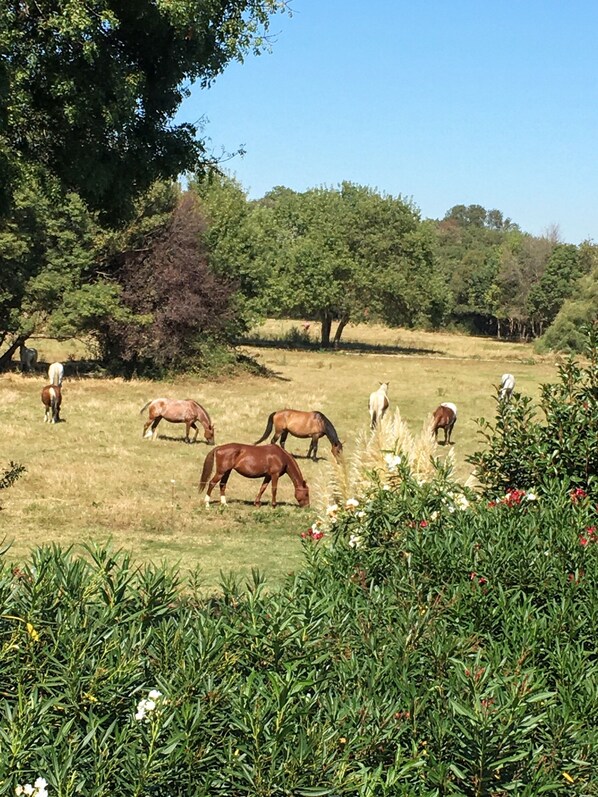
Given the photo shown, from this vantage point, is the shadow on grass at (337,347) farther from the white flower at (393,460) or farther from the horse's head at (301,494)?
the white flower at (393,460)

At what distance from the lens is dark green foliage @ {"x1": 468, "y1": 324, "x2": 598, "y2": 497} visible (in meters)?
7.43

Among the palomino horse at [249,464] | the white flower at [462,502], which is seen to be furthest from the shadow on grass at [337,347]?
the white flower at [462,502]

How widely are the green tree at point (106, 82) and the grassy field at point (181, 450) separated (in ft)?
13.1

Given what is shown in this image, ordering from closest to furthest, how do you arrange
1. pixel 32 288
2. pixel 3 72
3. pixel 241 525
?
pixel 3 72, pixel 241 525, pixel 32 288

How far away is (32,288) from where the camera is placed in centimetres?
3641

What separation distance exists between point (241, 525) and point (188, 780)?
13.8m

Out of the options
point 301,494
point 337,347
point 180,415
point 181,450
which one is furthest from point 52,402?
point 337,347

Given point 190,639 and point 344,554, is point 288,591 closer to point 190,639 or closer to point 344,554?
point 190,639

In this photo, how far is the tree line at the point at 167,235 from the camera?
756cm

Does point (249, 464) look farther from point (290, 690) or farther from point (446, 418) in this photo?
point (290, 690)

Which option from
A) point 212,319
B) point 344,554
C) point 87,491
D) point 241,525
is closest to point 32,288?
point 212,319

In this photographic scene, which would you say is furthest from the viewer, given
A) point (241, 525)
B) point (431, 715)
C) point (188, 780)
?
point (241, 525)

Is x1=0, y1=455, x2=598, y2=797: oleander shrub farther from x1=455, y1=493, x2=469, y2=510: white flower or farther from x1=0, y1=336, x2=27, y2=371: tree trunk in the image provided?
x1=0, y1=336, x2=27, y2=371: tree trunk

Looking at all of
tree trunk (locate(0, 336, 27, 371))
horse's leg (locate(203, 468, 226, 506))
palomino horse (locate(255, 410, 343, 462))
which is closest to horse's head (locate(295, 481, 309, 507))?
horse's leg (locate(203, 468, 226, 506))
